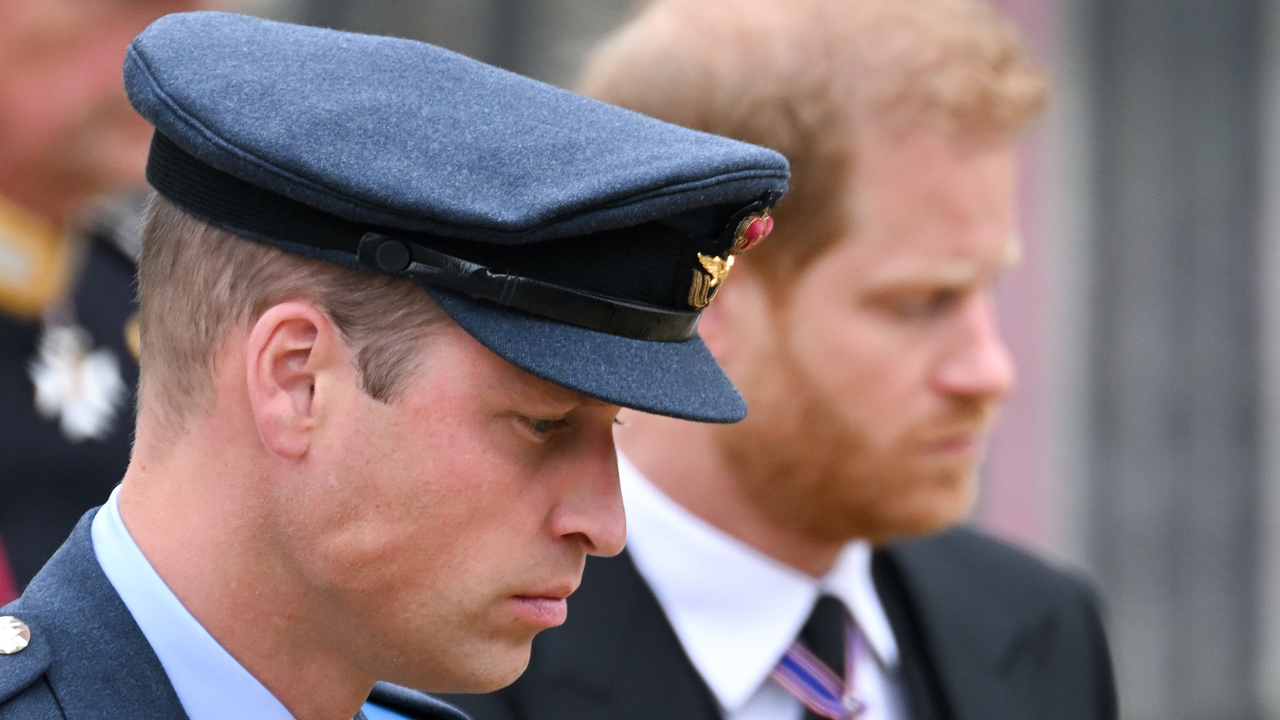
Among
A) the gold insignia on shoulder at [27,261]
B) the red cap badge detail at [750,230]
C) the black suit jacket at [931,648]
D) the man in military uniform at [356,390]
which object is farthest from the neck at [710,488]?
the gold insignia on shoulder at [27,261]

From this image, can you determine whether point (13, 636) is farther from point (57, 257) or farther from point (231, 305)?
point (57, 257)

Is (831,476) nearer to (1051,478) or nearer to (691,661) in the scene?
(691,661)

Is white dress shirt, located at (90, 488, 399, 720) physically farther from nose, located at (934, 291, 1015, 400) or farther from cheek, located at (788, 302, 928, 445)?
nose, located at (934, 291, 1015, 400)

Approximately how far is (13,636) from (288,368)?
36 centimetres

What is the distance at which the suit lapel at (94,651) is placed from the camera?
1.44 metres

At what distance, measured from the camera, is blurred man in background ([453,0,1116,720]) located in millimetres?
2533

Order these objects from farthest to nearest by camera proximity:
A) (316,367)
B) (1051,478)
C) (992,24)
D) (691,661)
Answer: (1051,478)
(992,24)
(691,661)
(316,367)

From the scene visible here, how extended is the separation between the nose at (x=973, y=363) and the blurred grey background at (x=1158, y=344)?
4.16 metres

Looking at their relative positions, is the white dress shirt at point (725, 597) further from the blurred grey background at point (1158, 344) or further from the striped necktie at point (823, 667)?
the blurred grey background at point (1158, 344)

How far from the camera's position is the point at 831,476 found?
2.53 meters

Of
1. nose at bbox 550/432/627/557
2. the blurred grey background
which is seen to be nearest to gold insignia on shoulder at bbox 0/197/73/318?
nose at bbox 550/432/627/557

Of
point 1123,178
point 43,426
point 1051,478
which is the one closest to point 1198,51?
point 1123,178

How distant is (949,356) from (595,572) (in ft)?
2.29

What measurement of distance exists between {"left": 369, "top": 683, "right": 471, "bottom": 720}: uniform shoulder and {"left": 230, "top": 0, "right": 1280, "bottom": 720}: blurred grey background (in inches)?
202
